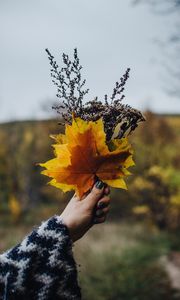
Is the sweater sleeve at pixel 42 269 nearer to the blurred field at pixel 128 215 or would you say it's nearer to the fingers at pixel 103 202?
the fingers at pixel 103 202

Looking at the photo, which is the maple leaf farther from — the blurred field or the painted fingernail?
the blurred field

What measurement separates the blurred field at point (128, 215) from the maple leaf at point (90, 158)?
3.21 m

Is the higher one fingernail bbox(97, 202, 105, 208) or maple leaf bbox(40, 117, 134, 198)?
maple leaf bbox(40, 117, 134, 198)

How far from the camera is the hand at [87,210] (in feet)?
5.57

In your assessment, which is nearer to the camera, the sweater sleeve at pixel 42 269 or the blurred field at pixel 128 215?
the sweater sleeve at pixel 42 269

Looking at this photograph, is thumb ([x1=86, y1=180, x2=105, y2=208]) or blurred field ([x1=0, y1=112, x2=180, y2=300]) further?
blurred field ([x1=0, y1=112, x2=180, y2=300])

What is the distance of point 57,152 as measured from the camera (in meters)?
1.79

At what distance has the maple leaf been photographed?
1.71 meters

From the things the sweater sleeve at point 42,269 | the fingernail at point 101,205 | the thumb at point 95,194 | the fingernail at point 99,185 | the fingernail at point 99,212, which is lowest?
the sweater sleeve at point 42,269

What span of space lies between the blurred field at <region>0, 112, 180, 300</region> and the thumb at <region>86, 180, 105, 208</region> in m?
3.25

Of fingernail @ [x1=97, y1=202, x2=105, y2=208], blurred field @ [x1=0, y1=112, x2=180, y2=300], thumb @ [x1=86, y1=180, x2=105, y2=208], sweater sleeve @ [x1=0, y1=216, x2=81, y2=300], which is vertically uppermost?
thumb @ [x1=86, y1=180, x2=105, y2=208]


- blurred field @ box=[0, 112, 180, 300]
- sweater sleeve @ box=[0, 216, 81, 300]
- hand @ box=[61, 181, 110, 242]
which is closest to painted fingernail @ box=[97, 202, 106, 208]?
hand @ box=[61, 181, 110, 242]

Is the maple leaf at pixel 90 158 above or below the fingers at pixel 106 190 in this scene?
above

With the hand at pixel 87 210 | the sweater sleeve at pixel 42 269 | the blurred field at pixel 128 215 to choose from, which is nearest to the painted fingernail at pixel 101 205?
the hand at pixel 87 210
